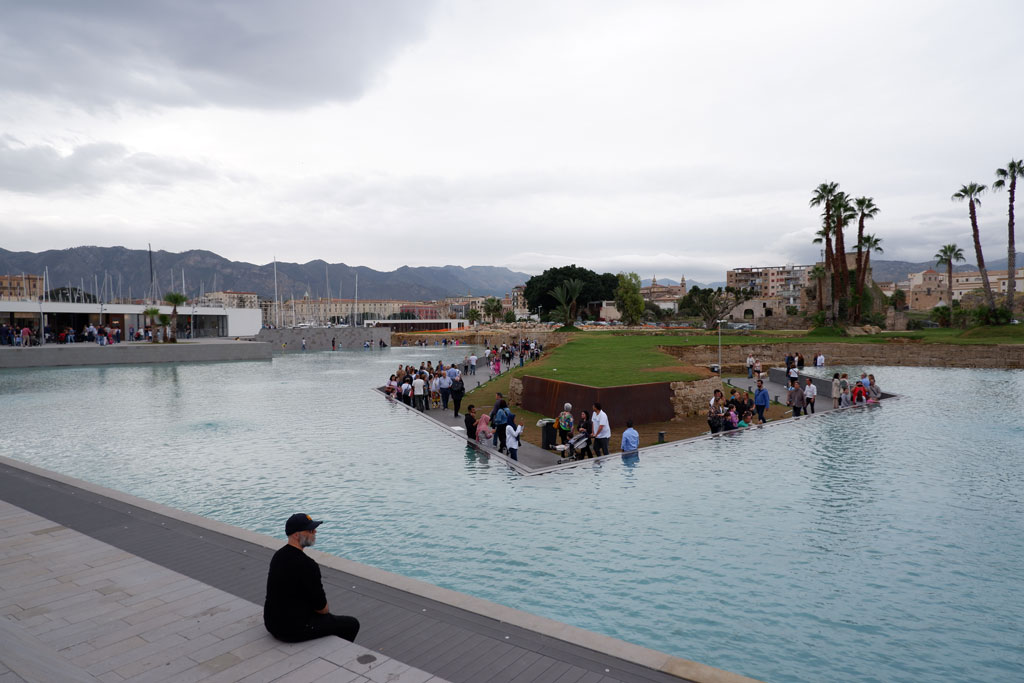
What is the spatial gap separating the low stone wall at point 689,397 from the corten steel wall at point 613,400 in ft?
0.87

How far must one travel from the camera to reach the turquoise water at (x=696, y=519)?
6934 millimetres

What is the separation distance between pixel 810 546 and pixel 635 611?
12.7 ft

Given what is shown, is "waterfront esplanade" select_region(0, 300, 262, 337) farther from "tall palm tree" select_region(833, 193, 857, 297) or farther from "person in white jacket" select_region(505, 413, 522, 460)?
"tall palm tree" select_region(833, 193, 857, 297)

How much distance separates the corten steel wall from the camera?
65.4ft

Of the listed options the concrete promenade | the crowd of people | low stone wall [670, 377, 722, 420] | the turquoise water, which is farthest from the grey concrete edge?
the concrete promenade

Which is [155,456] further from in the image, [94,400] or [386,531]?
[94,400]

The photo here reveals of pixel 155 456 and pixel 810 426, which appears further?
pixel 810 426

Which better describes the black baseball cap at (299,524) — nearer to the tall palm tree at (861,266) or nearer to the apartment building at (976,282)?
the tall palm tree at (861,266)

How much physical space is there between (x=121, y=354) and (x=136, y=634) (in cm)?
5182

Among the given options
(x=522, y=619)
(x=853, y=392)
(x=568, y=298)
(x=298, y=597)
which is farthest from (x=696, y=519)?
(x=568, y=298)

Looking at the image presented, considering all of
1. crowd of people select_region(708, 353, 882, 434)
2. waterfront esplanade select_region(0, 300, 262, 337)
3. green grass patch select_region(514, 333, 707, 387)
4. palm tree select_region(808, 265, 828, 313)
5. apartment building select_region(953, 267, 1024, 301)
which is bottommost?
crowd of people select_region(708, 353, 882, 434)

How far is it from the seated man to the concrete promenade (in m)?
51.4

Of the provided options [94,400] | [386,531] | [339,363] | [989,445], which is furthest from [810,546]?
[339,363]

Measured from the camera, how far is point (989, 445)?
55.5ft
